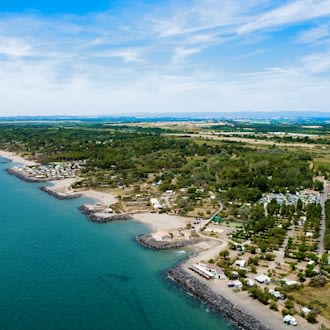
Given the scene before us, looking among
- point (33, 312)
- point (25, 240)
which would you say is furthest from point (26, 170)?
point (33, 312)

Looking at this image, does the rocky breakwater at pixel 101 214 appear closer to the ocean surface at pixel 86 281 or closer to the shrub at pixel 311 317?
the ocean surface at pixel 86 281

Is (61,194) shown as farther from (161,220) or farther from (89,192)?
(161,220)

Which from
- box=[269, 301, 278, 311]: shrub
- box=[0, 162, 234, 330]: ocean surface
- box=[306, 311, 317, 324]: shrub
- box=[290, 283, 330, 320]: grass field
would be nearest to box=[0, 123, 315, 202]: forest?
box=[0, 162, 234, 330]: ocean surface

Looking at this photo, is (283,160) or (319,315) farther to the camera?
(283,160)

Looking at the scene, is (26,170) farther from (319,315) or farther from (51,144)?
(319,315)

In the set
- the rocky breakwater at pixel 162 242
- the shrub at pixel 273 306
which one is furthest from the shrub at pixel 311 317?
the rocky breakwater at pixel 162 242
